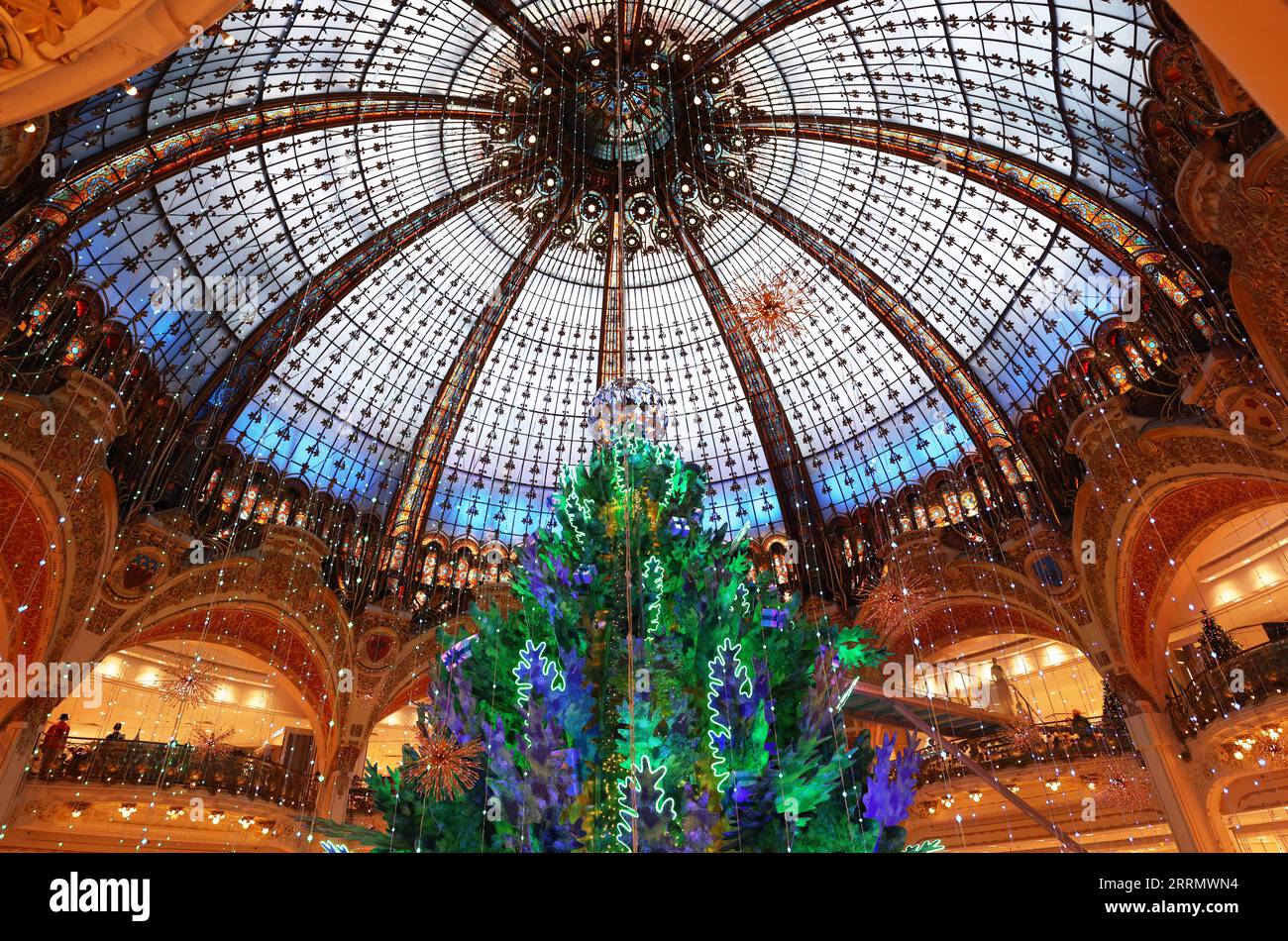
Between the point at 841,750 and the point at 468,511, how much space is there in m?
16.9

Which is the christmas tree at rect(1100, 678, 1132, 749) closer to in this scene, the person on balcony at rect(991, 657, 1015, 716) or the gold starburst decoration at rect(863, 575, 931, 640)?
the gold starburst decoration at rect(863, 575, 931, 640)

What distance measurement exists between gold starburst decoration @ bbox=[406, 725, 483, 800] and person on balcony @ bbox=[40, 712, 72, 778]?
14.6 meters

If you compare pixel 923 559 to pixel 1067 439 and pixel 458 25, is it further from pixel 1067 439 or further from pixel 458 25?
pixel 458 25

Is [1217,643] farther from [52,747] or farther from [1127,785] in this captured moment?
[52,747]

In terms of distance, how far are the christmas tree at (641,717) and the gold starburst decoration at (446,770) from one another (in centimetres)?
2

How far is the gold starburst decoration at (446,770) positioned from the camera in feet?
19.1

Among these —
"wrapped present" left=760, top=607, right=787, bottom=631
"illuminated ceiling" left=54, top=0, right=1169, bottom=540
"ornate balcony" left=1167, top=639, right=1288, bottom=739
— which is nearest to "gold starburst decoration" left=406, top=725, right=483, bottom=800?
"wrapped present" left=760, top=607, right=787, bottom=631

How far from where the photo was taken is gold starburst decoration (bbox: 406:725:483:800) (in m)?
5.81

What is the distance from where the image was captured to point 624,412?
26.8 ft

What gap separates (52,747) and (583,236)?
17.1m

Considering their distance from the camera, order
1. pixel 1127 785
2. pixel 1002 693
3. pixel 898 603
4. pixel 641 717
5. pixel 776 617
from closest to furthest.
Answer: pixel 641 717
pixel 776 617
pixel 1127 785
pixel 898 603
pixel 1002 693

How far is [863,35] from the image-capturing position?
14.1m
